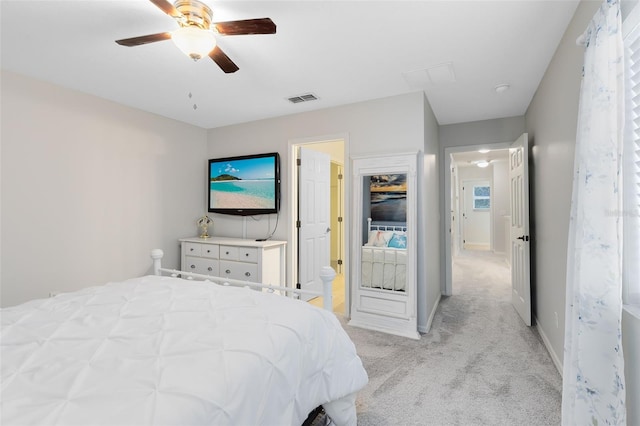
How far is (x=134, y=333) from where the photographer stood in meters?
1.25

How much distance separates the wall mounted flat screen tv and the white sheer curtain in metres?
3.11

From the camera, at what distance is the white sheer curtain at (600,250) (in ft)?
4.17

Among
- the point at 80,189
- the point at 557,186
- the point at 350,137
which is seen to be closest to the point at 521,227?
the point at 557,186

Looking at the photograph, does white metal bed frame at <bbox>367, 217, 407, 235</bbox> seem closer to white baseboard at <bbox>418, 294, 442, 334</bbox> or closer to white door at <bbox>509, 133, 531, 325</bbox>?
white baseboard at <bbox>418, 294, 442, 334</bbox>

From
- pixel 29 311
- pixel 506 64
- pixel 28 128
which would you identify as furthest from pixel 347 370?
pixel 28 128

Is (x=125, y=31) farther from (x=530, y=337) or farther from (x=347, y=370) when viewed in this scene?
(x=530, y=337)

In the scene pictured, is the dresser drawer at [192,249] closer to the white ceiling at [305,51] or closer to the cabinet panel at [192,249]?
the cabinet panel at [192,249]

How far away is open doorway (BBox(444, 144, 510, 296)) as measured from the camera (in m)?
7.46

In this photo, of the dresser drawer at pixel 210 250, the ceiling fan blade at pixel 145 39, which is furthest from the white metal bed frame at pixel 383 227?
the ceiling fan blade at pixel 145 39

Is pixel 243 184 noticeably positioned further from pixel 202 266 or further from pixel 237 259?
pixel 202 266

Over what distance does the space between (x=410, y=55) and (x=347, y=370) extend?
2.32 meters

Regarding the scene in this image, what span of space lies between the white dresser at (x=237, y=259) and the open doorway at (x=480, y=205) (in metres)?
4.58

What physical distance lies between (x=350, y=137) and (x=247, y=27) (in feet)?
6.32

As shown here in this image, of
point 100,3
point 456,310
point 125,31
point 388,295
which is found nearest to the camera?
point 100,3
